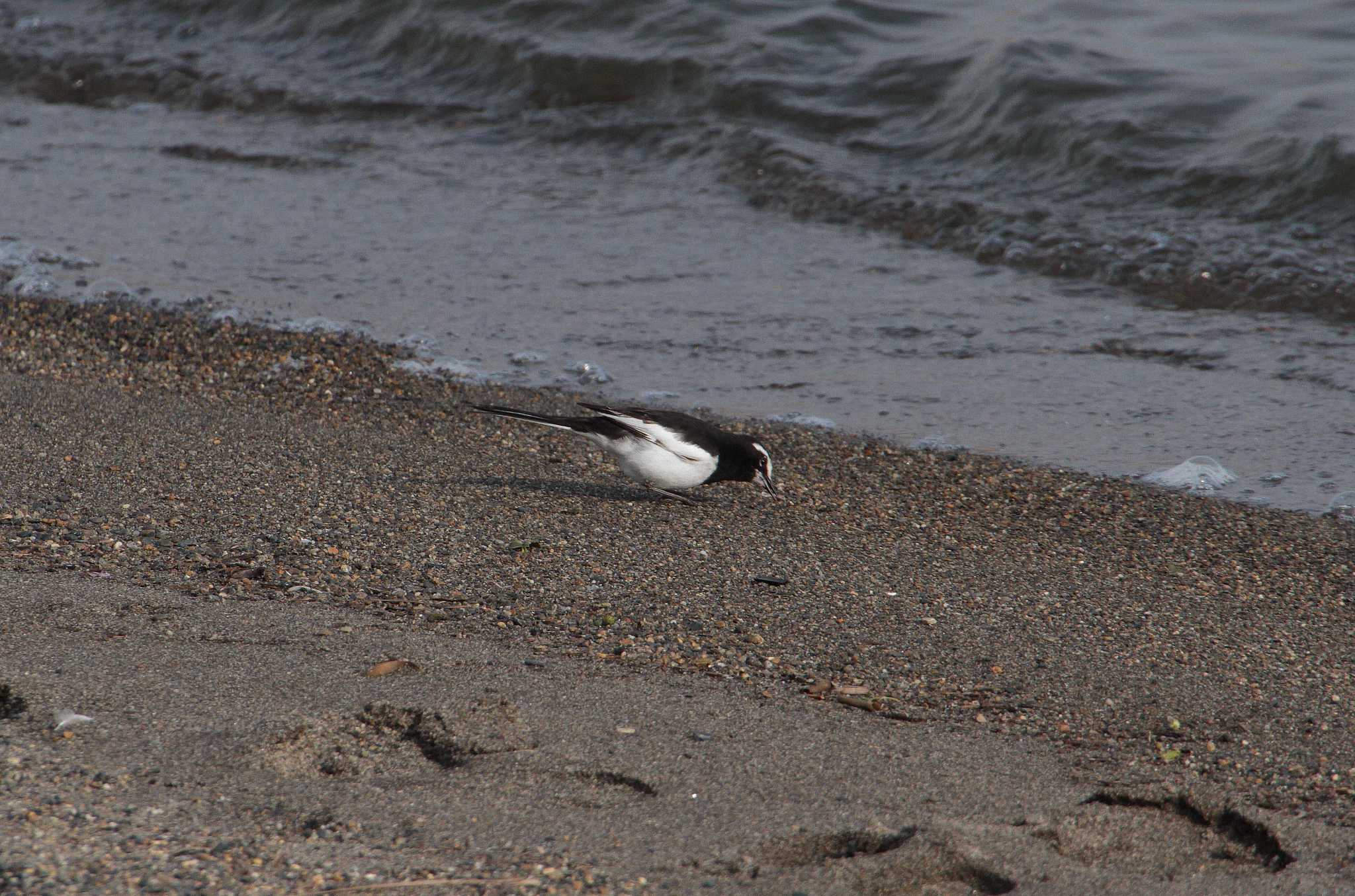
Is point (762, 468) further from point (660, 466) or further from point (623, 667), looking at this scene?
point (623, 667)

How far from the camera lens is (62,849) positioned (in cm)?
220

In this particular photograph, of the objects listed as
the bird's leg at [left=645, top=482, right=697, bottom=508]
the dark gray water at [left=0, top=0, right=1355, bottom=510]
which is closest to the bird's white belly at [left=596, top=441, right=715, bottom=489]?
the bird's leg at [left=645, top=482, right=697, bottom=508]

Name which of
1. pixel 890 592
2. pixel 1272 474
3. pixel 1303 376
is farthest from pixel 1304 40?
pixel 890 592

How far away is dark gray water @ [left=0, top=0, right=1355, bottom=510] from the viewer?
645 centimetres

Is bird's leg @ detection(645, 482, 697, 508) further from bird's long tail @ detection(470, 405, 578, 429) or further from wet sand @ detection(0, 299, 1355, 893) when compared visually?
bird's long tail @ detection(470, 405, 578, 429)

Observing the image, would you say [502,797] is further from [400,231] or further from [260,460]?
[400,231]

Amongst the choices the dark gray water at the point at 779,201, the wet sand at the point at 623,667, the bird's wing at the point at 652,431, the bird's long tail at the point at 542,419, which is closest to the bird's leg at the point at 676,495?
the wet sand at the point at 623,667

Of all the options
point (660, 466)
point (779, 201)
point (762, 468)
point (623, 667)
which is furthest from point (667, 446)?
point (779, 201)

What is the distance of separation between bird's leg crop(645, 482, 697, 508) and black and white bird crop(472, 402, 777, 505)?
0.13 metres

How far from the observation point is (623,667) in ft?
10.8

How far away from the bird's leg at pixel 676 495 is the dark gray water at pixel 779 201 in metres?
1.04

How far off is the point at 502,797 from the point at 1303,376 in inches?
204

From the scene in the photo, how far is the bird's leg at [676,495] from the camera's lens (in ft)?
16.4

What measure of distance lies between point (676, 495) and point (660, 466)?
399 mm
